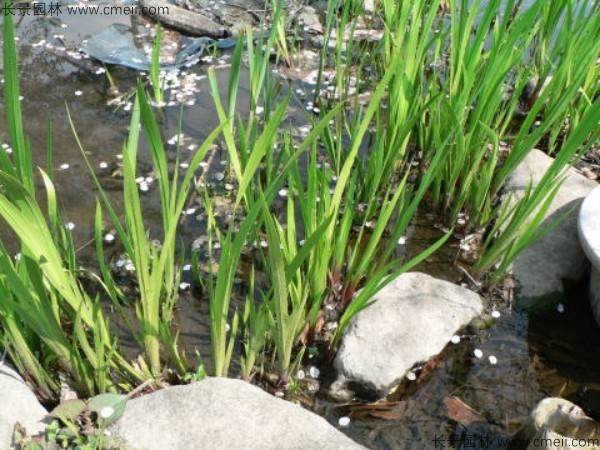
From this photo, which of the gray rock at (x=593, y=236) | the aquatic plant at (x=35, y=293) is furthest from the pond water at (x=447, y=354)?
the aquatic plant at (x=35, y=293)

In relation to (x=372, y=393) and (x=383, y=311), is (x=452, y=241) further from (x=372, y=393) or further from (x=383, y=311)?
(x=372, y=393)

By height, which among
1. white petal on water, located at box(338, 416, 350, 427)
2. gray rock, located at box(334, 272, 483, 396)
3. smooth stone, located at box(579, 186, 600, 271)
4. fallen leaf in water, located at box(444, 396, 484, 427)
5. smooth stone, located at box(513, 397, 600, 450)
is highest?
smooth stone, located at box(579, 186, 600, 271)

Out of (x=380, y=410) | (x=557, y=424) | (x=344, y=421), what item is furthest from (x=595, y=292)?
(x=344, y=421)

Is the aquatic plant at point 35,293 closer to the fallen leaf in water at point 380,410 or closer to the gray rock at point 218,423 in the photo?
the gray rock at point 218,423

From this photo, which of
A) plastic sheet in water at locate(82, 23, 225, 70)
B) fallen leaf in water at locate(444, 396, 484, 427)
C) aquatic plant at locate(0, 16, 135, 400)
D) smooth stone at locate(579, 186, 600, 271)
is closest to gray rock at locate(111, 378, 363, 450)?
aquatic plant at locate(0, 16, 135, 400)

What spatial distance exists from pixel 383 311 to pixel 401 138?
711 millimetres

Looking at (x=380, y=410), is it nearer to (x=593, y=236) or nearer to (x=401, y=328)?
(x=401, y=328)

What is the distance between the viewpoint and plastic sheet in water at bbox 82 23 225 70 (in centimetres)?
416

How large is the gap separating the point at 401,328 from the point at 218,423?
0.88 m

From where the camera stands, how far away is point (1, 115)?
141 inches

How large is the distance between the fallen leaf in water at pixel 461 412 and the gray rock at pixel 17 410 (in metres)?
1.44

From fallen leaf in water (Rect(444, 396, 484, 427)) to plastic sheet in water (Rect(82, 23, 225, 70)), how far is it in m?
3.12

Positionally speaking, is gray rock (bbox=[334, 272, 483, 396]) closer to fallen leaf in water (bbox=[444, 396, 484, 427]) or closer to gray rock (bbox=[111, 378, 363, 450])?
fallen leaf in water (bbox=[444, 396, 484, 427])

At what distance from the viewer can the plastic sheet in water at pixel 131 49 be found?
4.16m
